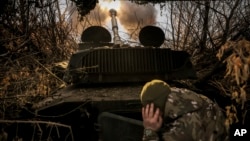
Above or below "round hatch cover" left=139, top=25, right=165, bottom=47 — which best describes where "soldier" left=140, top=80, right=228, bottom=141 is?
below

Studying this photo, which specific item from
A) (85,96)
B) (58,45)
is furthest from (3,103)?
(58,45)

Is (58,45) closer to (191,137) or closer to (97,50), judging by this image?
(97,50)

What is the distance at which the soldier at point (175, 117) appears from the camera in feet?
13.1

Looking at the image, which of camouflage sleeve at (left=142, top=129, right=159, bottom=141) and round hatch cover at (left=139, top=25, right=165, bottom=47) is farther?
round hatch cover at (left=139, top=25, right=165, bottom=47)

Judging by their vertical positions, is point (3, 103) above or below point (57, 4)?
below

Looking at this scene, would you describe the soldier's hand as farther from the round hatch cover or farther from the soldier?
the round hatch cover

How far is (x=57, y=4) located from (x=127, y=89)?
6811 mm

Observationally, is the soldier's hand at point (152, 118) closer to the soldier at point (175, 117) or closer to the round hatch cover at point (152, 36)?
the soldier at point (175, 117)

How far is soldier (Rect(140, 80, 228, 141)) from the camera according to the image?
4.01 m

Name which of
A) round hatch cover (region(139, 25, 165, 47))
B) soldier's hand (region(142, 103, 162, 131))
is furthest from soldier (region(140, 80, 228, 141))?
round hatch cover (region(139, 25, 165, 47))

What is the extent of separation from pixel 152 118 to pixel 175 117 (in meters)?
0.26

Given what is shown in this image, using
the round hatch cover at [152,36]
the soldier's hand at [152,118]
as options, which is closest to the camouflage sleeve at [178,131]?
the soldier's hand at [152,118]

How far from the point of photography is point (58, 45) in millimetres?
11062

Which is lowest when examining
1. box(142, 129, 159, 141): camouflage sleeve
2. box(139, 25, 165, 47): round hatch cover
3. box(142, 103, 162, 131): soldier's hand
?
box(142, 129, 159, 141): camouflage sleeve
